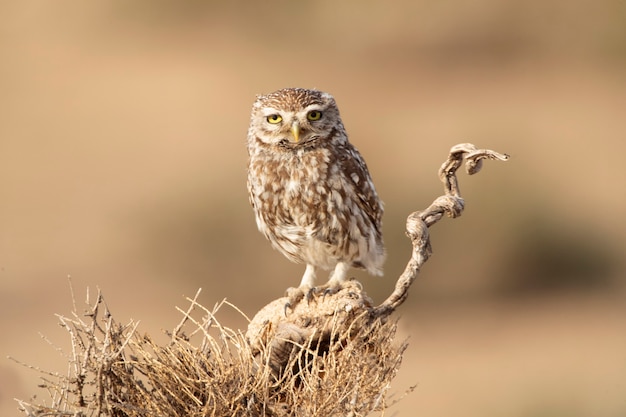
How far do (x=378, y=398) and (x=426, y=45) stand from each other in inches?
416

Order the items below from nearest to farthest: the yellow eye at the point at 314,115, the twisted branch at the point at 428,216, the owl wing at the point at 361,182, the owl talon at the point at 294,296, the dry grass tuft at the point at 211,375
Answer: the dry grass tuft at the point at 211,375 → the twisted branch at the point at 428,216 → the owl talon at the point at 294,296 → the yellow eye at the point at 314,115 → the owl wing at the point at 361,182

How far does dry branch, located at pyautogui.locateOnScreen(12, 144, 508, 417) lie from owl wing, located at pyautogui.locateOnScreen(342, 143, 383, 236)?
0.56m

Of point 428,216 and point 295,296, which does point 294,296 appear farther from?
point 428,216

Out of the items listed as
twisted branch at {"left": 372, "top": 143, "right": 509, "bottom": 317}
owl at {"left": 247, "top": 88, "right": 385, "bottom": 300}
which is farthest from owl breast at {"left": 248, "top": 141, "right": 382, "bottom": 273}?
twisted branch at {"left": 372, "top": 143, "right": 509, "bottom": 317}

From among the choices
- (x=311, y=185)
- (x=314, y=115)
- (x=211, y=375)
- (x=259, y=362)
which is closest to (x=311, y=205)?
(x=311, y=185)

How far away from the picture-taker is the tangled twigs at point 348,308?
3799 millimetres

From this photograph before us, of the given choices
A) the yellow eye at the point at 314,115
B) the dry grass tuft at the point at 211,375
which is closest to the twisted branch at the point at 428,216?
the dry grass tuft at the point at 211,375

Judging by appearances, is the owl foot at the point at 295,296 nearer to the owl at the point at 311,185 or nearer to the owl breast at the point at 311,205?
the owl at the point at 311,185

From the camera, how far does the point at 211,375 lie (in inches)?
143

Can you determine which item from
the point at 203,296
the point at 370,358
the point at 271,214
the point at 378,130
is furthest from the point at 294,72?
the point at 370,358

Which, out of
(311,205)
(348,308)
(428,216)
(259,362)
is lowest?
(259,362)

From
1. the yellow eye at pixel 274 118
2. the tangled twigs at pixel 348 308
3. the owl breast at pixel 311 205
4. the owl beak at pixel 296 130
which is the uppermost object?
the yellow eye at pixel 274 118

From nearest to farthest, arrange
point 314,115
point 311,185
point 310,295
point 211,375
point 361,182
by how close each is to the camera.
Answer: point 211,375 < point 310,295 < point 314,115 < point 311,185 < point 361,182

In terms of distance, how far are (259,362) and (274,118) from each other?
1.01 meters
